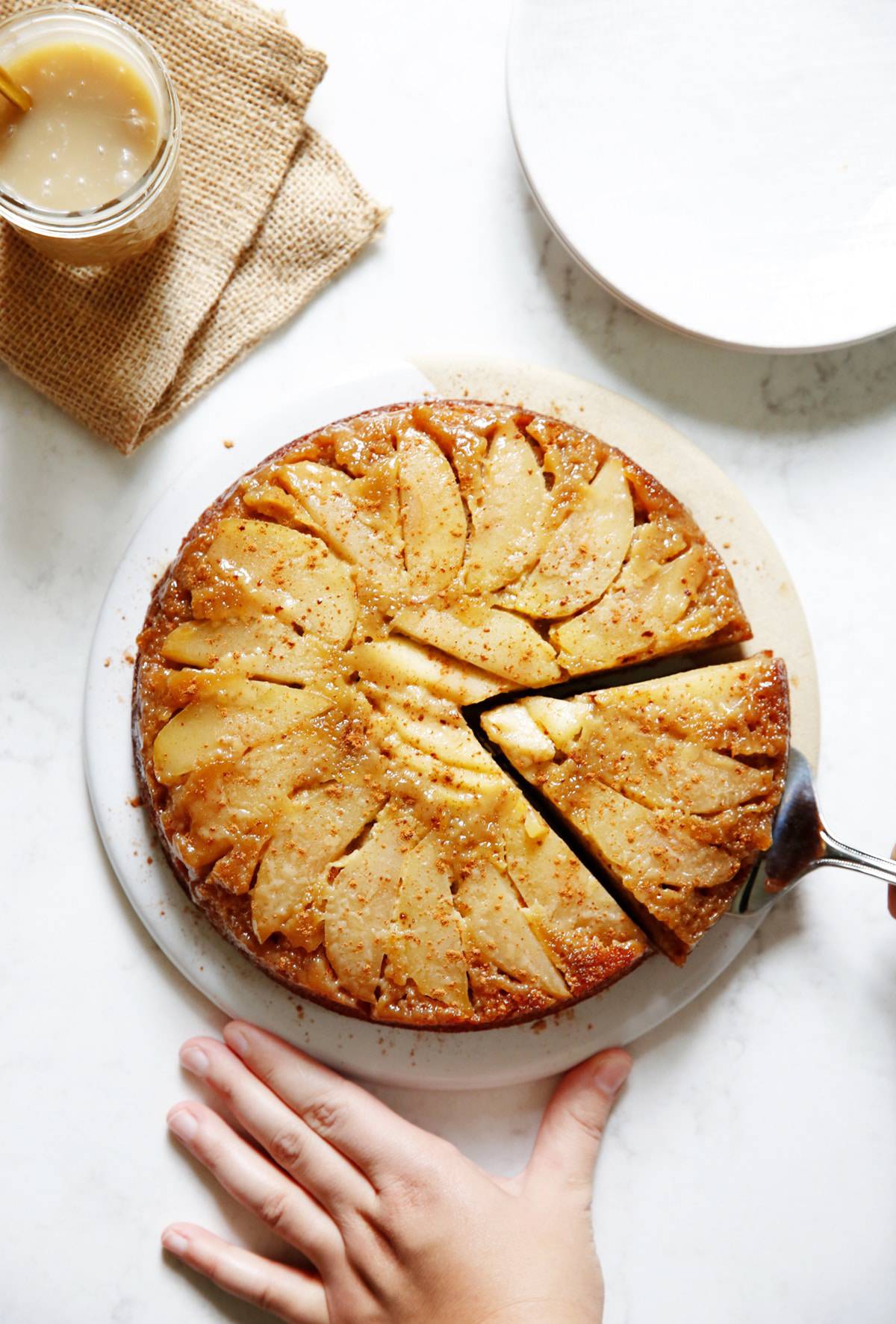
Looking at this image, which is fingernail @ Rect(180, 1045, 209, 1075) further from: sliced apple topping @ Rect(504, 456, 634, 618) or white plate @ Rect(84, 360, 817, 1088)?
sliced apple topping @ Rect(504, 456, 634, 618)

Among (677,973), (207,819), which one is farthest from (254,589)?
(677,973)

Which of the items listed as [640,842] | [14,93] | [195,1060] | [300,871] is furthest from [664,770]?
[14,93]

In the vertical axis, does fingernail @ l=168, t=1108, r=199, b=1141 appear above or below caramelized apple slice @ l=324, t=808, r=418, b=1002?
below

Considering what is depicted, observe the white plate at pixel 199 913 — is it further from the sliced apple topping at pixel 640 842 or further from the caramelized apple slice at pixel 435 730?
the caramelized apple slice at pixel 435 730

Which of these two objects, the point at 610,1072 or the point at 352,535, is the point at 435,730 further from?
the point at 610,1072

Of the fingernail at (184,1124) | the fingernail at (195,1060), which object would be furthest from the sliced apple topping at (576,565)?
the fingernail at (184,1124)

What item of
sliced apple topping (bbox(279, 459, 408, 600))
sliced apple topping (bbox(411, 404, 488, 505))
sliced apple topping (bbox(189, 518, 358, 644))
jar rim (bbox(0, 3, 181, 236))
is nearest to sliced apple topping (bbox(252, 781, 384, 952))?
sliced apple topping (bbox(189, 518, 358, 644))
